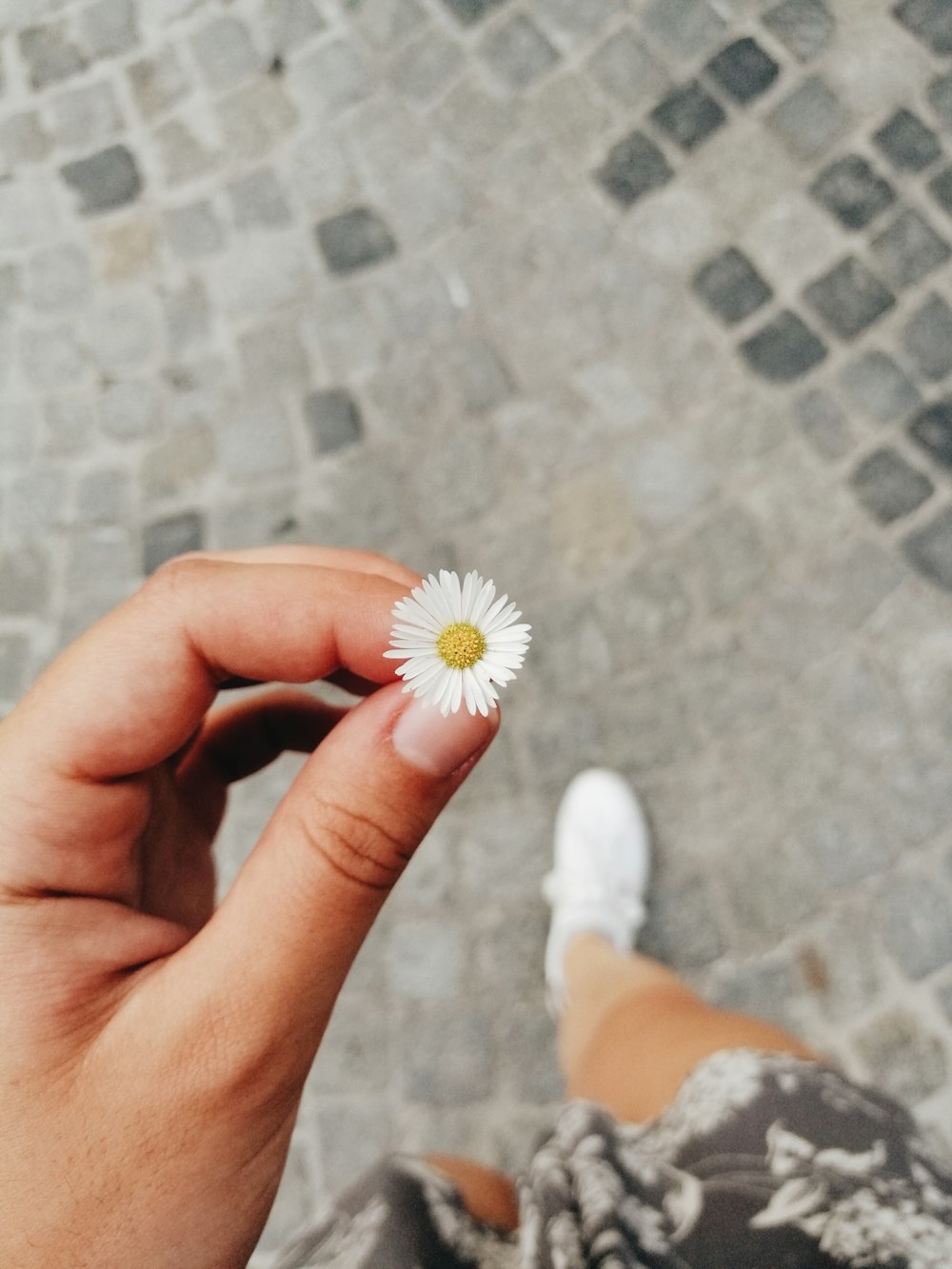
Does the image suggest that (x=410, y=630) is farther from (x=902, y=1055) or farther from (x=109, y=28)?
(x=109, y=28)

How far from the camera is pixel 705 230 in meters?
3.03

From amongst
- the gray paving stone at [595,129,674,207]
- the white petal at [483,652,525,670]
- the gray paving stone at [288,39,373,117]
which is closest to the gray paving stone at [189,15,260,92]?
the gray paving stone at [288,39,373,117]

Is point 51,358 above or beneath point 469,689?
above

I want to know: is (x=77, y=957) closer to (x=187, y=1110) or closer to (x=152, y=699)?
(x=187, y=1110)

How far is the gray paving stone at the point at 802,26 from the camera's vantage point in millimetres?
3055

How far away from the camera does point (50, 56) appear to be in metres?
3.37

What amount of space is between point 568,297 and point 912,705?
5.52 feet

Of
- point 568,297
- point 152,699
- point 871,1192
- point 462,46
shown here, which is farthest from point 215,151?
point 871,1192

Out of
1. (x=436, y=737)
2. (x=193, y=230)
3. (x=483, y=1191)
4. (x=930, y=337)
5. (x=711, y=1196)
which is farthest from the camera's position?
(x=193, y=230)

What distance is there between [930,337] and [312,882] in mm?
2639

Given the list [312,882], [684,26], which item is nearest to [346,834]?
[312,882]

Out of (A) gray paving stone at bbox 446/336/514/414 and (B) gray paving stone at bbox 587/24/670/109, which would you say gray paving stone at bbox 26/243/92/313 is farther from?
(B) gray paving stone at bbox 587/24/670/109

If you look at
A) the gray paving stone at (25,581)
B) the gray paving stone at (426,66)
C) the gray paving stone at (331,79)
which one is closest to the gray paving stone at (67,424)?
the gray paving stone at (25,581)

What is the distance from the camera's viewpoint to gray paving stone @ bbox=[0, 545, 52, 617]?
3.05 metres
